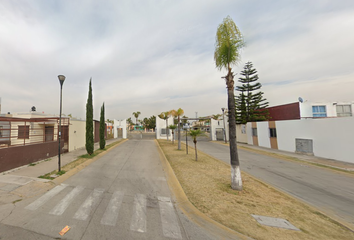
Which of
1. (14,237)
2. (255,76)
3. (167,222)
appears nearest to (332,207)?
(167,222)

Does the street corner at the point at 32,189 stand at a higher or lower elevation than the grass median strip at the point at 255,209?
higher

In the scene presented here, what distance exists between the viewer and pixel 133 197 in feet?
20.2

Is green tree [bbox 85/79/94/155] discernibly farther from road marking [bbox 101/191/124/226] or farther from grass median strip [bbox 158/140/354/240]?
grass median strip [bbox 158/140/354/240]

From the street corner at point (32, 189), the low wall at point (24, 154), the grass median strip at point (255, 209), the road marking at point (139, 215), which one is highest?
the low wall at point (24, 154)

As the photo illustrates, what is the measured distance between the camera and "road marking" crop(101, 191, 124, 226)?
4.48 meters

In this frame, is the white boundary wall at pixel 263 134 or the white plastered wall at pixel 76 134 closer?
the white plastered wall at pixel 76 134

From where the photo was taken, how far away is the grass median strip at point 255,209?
407 cm

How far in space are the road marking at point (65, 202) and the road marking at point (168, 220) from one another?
347 cm

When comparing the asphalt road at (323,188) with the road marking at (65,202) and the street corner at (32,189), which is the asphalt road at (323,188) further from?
the street corner at (32,189)

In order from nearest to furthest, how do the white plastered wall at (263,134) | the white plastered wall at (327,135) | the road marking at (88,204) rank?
the road marking at (88,204), the white plastered wall at (327,135), the white plastered wall at (263,134)

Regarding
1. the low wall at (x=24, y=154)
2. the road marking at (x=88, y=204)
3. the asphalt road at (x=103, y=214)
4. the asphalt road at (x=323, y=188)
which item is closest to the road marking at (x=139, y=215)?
the asphalt road at (x=103, y=214)

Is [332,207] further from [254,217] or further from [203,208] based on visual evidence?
[203,208]

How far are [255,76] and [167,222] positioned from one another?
130 feet

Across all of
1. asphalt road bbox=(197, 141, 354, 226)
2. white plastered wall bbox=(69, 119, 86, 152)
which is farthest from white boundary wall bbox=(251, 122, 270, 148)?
white plastered wall bbox=(69, 119, 86, 152)
